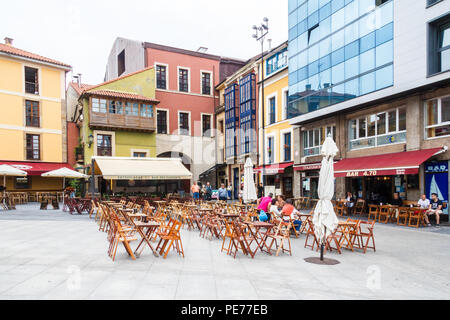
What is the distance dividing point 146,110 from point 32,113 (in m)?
8.93

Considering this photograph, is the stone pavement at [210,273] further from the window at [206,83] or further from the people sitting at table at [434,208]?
the window at [206,83]

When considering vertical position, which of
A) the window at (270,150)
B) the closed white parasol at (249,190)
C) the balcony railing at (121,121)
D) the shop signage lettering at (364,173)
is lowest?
the closed white parasol at (249,190)

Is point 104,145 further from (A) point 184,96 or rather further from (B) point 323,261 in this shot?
(B) point 323,261

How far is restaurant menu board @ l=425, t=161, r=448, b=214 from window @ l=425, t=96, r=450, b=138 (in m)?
1.24

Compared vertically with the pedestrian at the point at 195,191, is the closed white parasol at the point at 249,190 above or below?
above

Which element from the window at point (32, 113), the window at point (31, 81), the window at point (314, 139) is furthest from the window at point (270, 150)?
the window at point (31, 81)

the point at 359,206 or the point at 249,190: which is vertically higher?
the point at 249,190

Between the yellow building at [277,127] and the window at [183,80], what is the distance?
9.00 meters

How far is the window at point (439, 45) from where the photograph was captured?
12172 millimetres

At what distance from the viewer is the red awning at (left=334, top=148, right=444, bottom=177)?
474 inches

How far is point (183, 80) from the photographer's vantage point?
29859mm

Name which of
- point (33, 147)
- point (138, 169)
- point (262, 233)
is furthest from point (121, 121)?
point (262, 233)

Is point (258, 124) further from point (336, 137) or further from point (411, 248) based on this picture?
point (411, 248)
